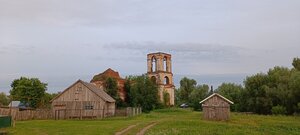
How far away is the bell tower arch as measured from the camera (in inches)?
3155

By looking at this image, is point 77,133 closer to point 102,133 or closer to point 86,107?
point 102,133

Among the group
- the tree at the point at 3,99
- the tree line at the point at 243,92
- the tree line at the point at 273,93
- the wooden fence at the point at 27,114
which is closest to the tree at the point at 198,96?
the tree line at the point at 243,92

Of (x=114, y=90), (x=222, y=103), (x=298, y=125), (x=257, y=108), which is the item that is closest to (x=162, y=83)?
(x=114, y=90)

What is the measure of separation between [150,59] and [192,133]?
181ft

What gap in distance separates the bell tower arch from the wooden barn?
2445cm

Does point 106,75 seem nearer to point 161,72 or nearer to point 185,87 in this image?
point 161,72

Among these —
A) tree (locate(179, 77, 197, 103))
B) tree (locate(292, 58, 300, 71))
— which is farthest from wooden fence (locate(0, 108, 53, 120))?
tree (locate(179, 77, 197, 103))

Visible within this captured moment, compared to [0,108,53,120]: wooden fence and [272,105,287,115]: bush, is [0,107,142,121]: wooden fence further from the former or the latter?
[272,105,287,115]: bush

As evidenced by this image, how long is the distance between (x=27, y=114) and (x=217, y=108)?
24.4m

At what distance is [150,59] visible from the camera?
82.4 meters

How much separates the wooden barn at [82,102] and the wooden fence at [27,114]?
10.3ft

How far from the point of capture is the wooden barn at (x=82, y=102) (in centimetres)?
5466

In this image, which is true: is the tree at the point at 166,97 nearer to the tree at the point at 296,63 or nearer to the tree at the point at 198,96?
the tree at the point at 198,96

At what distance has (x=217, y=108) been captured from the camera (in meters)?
44.8
